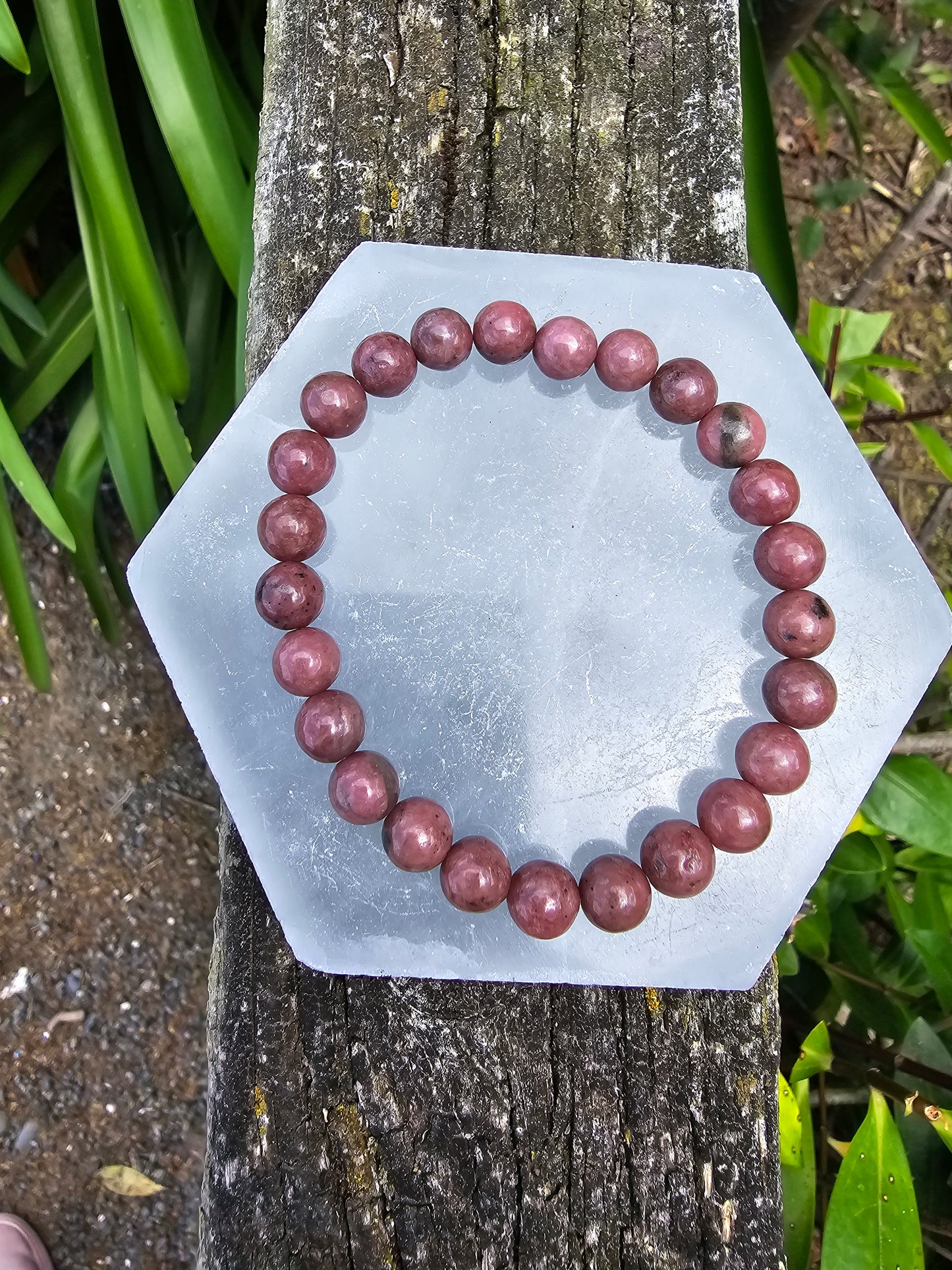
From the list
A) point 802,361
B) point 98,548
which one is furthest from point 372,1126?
point 98,548

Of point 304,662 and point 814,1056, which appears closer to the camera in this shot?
point 304,662

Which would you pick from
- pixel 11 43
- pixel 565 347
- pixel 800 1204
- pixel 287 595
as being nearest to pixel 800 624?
pixel 565 347

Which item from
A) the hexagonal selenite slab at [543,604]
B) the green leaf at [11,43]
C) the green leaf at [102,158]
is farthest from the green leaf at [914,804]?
the green leaf at [11,43]

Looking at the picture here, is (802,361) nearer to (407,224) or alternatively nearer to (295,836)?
(407,224)

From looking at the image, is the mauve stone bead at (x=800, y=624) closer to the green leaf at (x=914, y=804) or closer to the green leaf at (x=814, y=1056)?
the green leaf at (x=914, y=804)

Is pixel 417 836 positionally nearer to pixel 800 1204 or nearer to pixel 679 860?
pixel 679 860

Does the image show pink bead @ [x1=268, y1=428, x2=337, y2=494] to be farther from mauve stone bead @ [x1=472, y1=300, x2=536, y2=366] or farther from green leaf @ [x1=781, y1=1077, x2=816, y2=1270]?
green leaf @ [x1=781, y1=1077, x2=816, y2=1270]
